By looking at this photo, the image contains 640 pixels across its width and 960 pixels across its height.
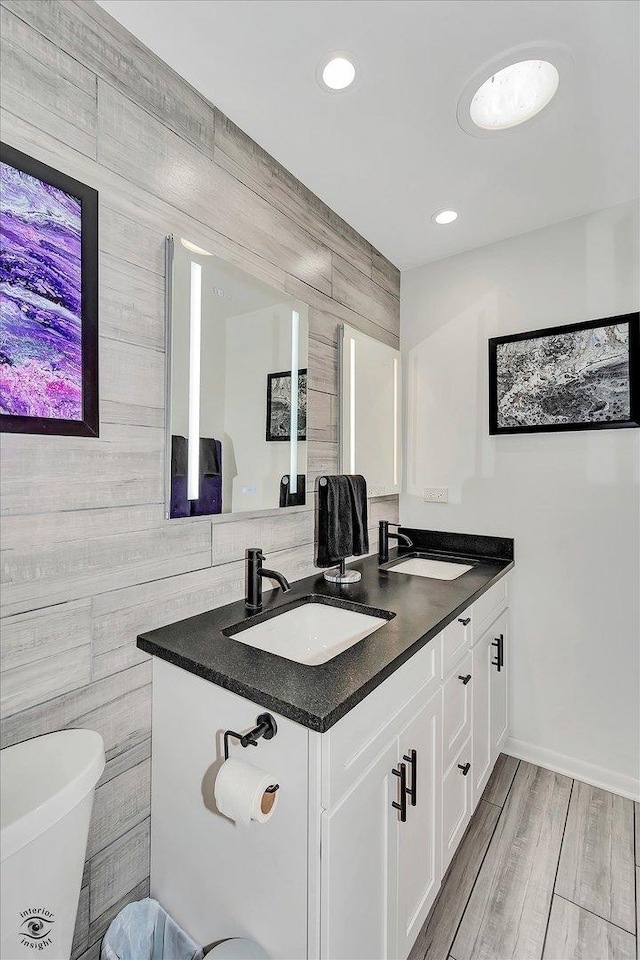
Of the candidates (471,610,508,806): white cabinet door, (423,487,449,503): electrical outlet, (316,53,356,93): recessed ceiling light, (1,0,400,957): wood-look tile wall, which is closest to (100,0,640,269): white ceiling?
(316,53,356,93): recessed ceiling light

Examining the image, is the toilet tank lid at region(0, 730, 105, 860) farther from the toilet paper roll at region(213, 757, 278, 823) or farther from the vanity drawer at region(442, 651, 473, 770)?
the vanity drawer at region(442, 651, 473, 770)

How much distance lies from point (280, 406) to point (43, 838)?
126 centimetres

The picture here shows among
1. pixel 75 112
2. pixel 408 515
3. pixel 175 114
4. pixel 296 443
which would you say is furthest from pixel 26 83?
pixel 408 515

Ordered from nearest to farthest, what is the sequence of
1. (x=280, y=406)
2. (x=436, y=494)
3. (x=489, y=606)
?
(x=280, y=406), (x=489, y=606), (x=436, y=494)

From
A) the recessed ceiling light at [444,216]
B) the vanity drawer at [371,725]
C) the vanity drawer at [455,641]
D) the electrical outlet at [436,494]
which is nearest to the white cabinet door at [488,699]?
the vanity drawer at [455,641]

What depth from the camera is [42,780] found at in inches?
33.5

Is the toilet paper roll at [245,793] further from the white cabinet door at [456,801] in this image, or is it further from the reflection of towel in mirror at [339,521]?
the reflection of towel in mirror at [339,521]

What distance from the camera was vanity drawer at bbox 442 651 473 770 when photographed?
4.75 ft

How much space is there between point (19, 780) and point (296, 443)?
119cm

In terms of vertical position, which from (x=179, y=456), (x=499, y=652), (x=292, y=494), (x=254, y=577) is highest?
(x=179, y=456)

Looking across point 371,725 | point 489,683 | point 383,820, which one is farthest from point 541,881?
point 371,725

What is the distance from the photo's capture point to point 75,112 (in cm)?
105

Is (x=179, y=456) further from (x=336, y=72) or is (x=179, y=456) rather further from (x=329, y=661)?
(x=336, y=72)

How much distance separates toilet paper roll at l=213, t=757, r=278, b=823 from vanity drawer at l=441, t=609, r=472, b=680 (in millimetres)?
708
